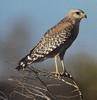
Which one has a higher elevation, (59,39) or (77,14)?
(77,14)

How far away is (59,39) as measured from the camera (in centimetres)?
776

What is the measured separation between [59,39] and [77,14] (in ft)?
1.36

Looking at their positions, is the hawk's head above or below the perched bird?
above

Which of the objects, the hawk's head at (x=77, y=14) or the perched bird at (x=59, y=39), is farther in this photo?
the hawk's head at (x=77, y=14)

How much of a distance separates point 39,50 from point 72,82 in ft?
6.46

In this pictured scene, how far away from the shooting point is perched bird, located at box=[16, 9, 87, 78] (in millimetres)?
7344

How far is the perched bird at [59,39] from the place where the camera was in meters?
7.34

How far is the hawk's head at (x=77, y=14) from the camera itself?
7.71m

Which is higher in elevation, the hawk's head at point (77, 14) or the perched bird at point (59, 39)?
the hawk's head at point (77, 14)

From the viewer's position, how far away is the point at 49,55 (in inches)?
292

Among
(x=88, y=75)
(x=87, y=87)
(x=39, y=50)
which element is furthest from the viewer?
(x=88, y=75)

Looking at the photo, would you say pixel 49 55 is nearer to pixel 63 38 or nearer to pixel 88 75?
pixel 63 38

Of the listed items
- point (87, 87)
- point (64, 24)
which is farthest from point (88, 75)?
point (64, 24)

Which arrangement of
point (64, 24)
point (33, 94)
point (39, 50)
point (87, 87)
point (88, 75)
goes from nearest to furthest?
point (33, 94) < point (39, 50) < point (64, 24) < point (87, 87) < point (88, 75)
